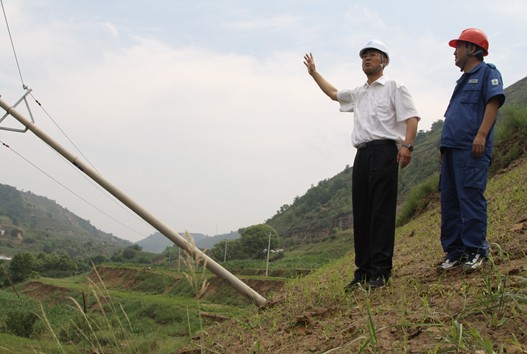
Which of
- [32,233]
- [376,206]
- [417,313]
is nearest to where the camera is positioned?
[417,313]

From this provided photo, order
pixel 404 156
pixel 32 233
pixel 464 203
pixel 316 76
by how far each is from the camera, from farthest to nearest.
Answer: pixel 32 233
pixel 316 76
pixel 404 156
pixel 464 203

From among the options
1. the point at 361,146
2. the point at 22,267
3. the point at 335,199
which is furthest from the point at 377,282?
the point at 335,199

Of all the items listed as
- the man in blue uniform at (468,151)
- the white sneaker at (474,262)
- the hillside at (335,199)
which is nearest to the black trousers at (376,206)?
the man in blue uniform at (468,151)

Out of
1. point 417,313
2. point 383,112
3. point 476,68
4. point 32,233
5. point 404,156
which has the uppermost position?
point 476,68

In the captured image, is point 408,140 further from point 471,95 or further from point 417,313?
point 417,313

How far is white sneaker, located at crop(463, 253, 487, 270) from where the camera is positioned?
3561 mm

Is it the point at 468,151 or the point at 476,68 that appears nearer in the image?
the point at 468,151

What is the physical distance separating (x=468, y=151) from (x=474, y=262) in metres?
0.74

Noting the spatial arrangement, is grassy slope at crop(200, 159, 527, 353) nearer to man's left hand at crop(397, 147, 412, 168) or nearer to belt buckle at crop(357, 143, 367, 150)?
man's left hand at crop(397, 147, 412, 168)

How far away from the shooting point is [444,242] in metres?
4.02

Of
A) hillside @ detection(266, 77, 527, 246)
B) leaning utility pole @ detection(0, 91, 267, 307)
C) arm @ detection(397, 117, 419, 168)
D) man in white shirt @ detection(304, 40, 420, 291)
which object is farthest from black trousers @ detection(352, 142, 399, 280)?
hillside @ detection(266, 77, 527, 246)

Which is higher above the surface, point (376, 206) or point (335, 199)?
point (335, 199)

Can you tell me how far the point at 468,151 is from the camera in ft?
12.4

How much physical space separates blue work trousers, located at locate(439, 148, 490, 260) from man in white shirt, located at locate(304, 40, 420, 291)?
1.10ft
